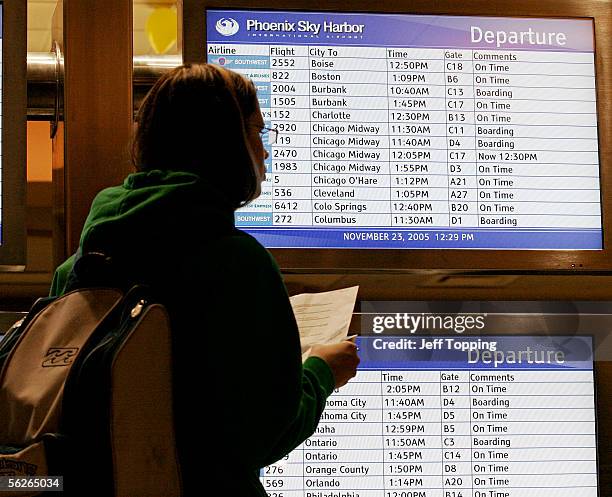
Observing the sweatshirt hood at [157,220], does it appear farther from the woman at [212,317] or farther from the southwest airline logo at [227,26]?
the southwest airline logo at [227,26]

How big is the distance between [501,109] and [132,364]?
1.11m

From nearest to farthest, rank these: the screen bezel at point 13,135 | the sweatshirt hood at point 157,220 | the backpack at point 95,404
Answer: the backpack at point 95,404
the sweatshirt hood at point 157,220
the screen bezel at point 13,135

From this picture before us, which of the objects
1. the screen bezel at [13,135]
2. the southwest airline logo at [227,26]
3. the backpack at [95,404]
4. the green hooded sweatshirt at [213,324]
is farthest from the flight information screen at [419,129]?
the backpack at [95,404]

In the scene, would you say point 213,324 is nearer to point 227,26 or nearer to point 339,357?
point 339,357

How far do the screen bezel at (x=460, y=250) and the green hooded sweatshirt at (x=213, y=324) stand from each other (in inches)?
23.6

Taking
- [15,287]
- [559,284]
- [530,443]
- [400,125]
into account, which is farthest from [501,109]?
[15,287]

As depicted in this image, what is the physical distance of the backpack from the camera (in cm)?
122

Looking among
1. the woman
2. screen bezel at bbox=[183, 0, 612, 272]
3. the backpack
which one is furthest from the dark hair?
screen bezel at bbox=[183, 0, 612, 272]

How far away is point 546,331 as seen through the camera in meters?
2.06

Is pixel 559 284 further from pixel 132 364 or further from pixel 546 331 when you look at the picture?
pixel 132 364

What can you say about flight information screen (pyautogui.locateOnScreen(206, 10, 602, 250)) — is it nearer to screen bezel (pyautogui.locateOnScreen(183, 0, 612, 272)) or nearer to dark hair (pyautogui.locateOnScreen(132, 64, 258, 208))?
screen bezel (pyautogui.locateOnScreen(183, 0, 612, 272))

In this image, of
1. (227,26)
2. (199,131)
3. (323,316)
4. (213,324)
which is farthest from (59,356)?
(227,26)

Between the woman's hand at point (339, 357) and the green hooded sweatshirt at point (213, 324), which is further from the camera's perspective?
the woman's hand at point (339, 357)

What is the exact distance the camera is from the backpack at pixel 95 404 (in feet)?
4.00
